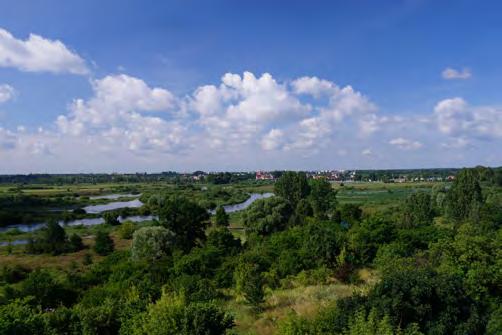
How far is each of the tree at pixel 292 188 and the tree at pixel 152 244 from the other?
36.6 meters

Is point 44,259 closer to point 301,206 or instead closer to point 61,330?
point 301,206

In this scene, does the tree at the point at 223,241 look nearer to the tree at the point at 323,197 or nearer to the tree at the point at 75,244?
the tree at the point at 75,244

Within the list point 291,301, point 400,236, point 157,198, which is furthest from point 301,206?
point 157,198

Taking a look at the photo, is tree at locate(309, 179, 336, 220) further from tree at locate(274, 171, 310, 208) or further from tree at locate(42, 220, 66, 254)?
tree at locate(42, 220, 66, 254)

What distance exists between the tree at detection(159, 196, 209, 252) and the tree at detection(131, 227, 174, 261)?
378 cm

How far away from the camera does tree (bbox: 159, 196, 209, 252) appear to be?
1658 inches

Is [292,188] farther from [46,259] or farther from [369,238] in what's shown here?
[369,238]

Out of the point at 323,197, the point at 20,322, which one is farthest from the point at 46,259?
the point at 323,197

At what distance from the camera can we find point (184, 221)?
42.4 meters

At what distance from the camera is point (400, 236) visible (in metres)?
30.8

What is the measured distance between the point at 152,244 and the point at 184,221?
6533mm

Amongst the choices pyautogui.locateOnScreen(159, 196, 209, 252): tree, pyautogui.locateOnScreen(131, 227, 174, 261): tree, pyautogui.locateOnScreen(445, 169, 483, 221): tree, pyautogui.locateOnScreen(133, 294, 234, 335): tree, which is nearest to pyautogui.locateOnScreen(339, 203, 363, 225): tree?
pyautogui.locateOnScreen(445, 169, 483, 221): tree

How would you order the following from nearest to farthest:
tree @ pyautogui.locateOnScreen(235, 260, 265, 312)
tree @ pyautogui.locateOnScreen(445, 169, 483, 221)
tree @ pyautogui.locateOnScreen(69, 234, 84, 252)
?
tree @ pyautogui.locateOnScreen(235, 260, 265, 312)
tree @ pyautogui.locateOnScreen(69, 234, 84, 252)
tree @ pyautogui.locateOnScreen(445, 169, 483, 221)

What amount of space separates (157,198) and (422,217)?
65.7 m
